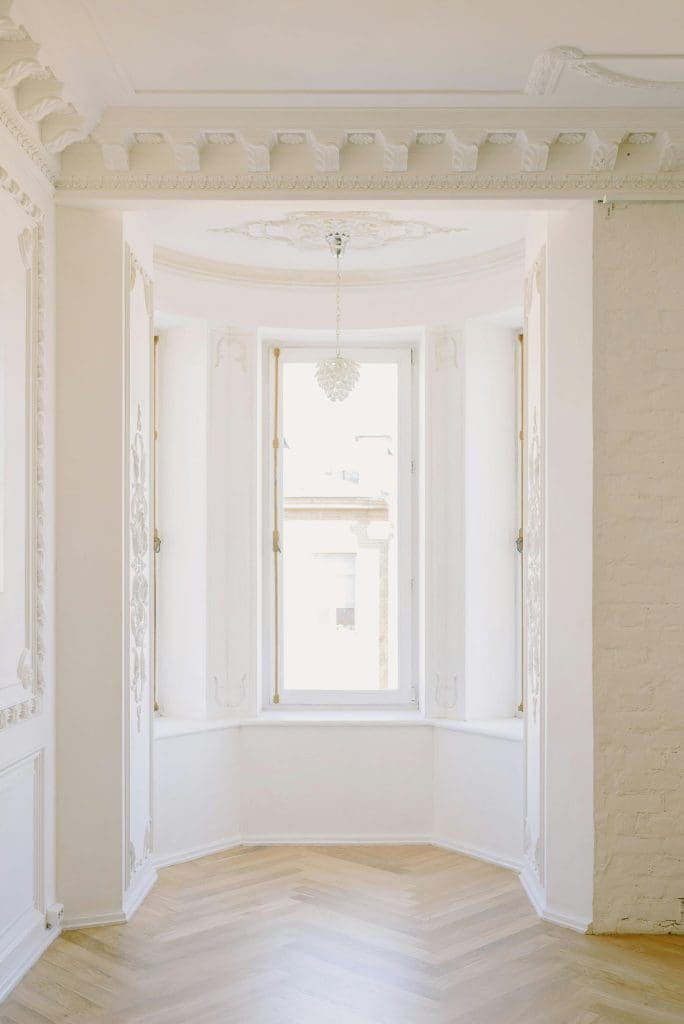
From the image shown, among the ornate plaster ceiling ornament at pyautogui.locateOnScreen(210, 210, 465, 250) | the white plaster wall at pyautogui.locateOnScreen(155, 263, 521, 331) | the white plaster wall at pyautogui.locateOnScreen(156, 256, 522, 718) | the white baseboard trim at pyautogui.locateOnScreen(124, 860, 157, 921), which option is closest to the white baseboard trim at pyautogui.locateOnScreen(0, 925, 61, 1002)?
the white baseboard trim at pyautogui.locateOnScreen(124, 860, 157, 921)

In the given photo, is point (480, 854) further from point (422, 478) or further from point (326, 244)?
point (326, 244)

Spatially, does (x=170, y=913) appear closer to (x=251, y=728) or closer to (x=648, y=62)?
(x=251, y=728)

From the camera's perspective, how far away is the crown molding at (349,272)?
5.55 metres

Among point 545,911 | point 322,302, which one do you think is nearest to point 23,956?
point 545,911

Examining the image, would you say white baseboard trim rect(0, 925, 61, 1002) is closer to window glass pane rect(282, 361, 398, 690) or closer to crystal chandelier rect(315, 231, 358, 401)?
window glass pane rect(282, 361, 398, 690)

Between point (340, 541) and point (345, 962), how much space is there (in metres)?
2.75

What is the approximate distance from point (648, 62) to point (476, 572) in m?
3.01

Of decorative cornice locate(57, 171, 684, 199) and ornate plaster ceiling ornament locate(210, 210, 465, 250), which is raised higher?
ornate plaster ceiling ornament locate(210, 210, 465, 250)

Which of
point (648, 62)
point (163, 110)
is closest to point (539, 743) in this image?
point (648, 62)

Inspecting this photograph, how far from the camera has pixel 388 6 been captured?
317 cm

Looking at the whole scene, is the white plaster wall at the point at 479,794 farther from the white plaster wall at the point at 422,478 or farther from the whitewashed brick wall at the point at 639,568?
the whitewashed brick wall at the point at 639,568

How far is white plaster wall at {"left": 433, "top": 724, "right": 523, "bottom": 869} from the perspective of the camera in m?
5.13

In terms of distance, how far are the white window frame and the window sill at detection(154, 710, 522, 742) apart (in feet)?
0.59

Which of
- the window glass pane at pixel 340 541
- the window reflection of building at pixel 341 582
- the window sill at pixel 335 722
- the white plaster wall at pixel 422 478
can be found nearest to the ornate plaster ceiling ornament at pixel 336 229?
the white plaster wall at pixel 422 478
